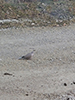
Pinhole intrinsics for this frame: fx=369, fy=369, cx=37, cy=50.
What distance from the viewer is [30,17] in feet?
37.5

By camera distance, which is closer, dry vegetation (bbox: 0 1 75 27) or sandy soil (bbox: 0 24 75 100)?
sandy soil (bbox: 0 24 75 100)

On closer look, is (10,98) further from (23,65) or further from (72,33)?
(72,33)

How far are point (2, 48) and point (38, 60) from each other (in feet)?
4.39

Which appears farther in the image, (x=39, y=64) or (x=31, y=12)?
(x=31, y=12)

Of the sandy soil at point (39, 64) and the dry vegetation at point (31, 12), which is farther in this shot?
the dry vegetation at point (31, 12)

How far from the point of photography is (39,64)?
7672 mm

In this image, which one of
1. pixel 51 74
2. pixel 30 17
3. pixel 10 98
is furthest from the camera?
pixel 30 17

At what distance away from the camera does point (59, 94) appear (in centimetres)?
597

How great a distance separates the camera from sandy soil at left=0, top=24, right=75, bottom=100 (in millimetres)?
6047

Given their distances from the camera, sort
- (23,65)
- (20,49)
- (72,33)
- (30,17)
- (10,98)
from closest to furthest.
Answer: (10,98) → (23,65) → (20,49) → (72,33) → (30,17)

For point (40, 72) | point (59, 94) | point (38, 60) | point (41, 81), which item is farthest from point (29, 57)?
point (59, 94)

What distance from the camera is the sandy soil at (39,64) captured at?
19.8ft

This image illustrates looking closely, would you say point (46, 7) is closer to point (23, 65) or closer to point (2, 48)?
point (2, 48)

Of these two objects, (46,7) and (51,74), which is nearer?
(51,74)
